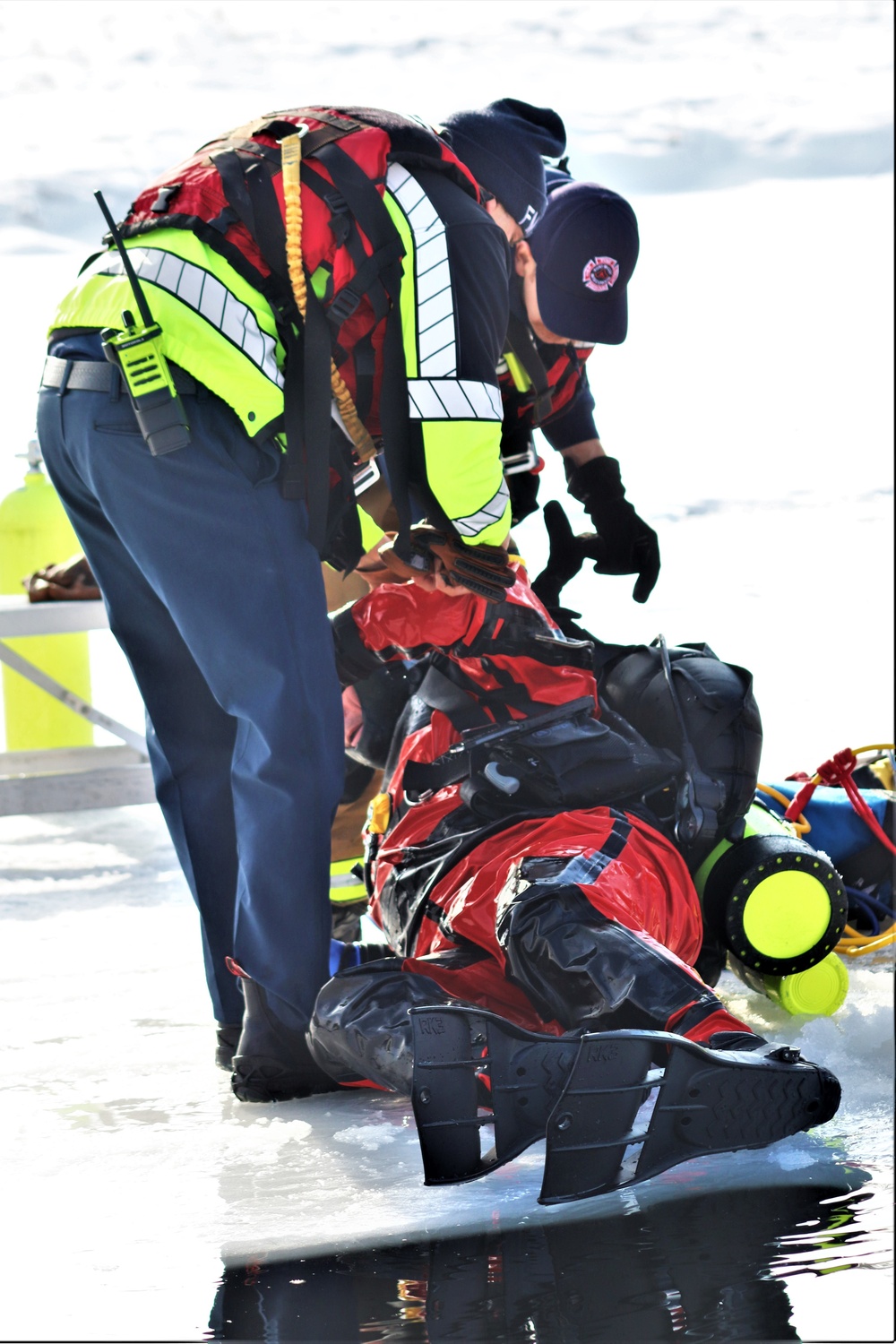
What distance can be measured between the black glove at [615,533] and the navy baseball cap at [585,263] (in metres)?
0.42

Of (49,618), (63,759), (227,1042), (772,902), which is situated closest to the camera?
(772,902)

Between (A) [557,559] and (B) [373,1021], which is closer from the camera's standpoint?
(B) [373,1021]

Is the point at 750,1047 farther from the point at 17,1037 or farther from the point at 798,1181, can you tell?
the point at 17,1037

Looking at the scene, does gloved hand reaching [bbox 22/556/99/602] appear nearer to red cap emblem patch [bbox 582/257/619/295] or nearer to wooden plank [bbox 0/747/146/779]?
wooden plank [bbox 0/747/146/779]

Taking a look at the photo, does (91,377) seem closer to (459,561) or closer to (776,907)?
(459,561)

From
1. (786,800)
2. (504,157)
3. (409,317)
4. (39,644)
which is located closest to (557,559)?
(786,800)

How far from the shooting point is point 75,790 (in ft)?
16.3

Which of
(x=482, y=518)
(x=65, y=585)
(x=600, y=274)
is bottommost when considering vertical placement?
(x=65, y=585)

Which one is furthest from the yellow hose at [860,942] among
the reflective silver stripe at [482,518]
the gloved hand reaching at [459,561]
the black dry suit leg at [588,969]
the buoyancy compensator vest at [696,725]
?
the reflective silver stripe at [482,518]

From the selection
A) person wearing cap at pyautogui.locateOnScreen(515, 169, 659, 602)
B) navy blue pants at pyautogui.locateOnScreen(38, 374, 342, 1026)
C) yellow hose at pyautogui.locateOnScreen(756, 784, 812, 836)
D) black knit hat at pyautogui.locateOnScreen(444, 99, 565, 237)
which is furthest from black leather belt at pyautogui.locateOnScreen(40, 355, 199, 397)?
yellow hose at pyautogui.locateOnScreen(756, 784, 812, 836)

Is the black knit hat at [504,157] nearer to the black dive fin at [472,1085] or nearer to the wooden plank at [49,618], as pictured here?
the black dive fin at [472,1085]

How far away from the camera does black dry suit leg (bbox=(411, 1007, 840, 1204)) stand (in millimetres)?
2021

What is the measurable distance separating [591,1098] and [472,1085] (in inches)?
6.4

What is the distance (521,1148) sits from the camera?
209 cm
